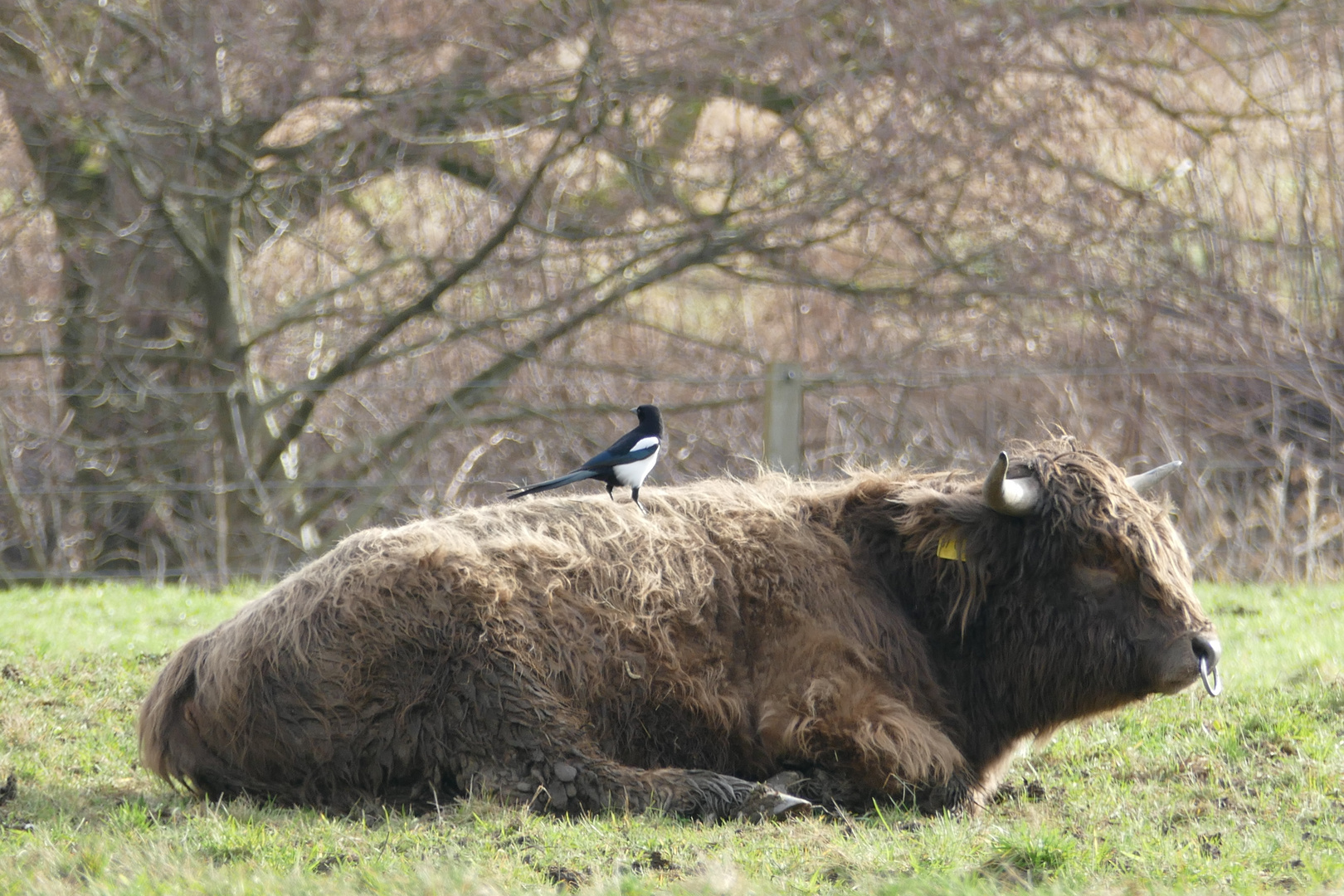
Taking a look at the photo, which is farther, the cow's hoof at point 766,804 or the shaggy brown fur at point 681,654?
the shaggy brown fur at point 681,654

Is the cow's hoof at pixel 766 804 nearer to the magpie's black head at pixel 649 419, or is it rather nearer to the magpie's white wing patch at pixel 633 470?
the magpie's white wing patch at pixel 633 470

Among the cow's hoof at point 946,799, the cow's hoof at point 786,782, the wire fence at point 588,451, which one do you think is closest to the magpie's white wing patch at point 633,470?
the cow's hoof at point 786,782

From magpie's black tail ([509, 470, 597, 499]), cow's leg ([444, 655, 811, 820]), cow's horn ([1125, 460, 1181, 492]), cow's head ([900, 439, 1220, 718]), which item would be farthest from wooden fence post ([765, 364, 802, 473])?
cow's leg ([444, 655, 811, 820])

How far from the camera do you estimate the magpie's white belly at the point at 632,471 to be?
499 centimetres

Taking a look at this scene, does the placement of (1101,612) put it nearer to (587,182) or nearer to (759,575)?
(759,575)

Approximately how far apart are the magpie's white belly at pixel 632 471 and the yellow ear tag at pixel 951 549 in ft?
3.71

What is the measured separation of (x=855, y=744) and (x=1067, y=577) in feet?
3.59

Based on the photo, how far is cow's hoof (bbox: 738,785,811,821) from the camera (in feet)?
14.3

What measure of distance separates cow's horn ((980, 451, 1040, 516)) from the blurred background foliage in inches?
236

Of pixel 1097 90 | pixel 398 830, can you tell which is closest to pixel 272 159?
pixel 1097 90

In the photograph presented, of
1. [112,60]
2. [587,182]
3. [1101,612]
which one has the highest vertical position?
[112,60]

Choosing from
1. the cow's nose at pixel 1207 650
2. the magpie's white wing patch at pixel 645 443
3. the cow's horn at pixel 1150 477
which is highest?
the magpie's white wing patch at pixel 645 443

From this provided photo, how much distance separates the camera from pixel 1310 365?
998cm

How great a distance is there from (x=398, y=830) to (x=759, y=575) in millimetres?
1651
